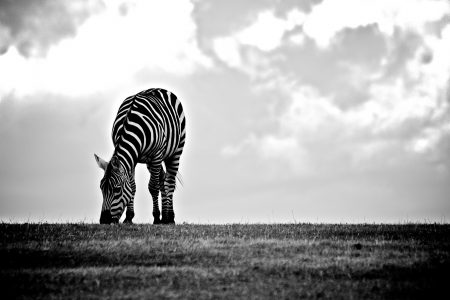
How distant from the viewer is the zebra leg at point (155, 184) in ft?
71.6

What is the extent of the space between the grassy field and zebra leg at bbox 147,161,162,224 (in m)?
4.93

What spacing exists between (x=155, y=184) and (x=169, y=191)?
103 centimetres

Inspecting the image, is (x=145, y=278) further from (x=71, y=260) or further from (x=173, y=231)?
(x=173, y=231)

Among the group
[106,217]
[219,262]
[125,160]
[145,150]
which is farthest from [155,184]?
[219,262]

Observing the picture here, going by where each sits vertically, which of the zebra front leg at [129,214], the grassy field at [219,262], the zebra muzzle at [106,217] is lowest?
the grassy field at [219,262]

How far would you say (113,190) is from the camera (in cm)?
1808

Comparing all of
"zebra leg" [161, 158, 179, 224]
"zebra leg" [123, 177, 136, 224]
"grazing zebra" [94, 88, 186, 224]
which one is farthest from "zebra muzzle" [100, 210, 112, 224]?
"zebra leg" [161, 158, 179, 224]

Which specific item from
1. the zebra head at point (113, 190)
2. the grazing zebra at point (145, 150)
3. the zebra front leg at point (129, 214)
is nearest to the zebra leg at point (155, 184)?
the grazing zebra at point (145, 150)

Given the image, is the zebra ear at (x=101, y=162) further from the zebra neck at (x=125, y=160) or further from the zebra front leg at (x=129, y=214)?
the zebra front leg at (x=129, y=214)

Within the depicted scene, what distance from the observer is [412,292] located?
9539mm

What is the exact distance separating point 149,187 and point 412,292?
1444cm

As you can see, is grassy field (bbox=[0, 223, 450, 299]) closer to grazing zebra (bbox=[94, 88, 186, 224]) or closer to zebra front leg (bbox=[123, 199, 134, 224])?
grazing zebra (bbox=[94, 88, 186, 224])

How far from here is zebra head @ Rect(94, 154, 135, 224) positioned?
18.0m

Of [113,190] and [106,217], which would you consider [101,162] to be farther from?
[106,217]
